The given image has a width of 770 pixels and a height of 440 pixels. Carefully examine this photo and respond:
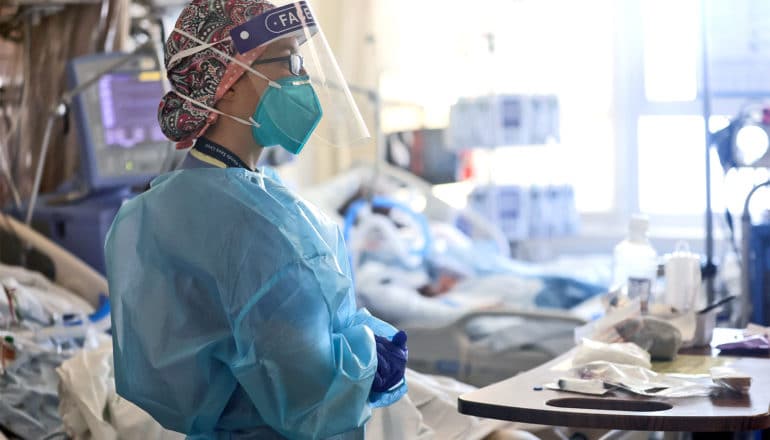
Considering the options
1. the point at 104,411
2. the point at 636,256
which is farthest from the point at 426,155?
the point at 104,411

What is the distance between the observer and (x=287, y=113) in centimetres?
187

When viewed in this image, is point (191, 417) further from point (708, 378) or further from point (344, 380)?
point (708, 378)

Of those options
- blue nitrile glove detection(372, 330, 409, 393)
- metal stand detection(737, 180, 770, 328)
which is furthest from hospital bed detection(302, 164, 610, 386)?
blue nitrile glove detection(372, 330, 409, 393)

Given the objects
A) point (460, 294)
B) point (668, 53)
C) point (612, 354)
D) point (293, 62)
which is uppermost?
point (668, 53)

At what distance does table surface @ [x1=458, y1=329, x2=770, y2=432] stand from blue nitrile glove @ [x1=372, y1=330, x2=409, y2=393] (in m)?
0.12

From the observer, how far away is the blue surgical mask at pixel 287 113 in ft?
6.12

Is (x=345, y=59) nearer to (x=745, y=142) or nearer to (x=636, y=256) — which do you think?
(x=745, y=142)

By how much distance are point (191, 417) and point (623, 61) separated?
503cm

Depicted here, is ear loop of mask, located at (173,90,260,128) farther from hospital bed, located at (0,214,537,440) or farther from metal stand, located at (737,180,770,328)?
metal stand, located at (737,180,770,328)

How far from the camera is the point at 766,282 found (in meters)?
3.16

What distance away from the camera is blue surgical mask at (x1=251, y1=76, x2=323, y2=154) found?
6.12ft

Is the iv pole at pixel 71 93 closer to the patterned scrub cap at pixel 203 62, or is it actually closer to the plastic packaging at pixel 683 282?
the patterned scrub cap at pixel 203 62

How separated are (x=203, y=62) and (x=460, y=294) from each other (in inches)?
112

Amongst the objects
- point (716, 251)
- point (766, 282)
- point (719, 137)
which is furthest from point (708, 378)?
point (716, 251)
